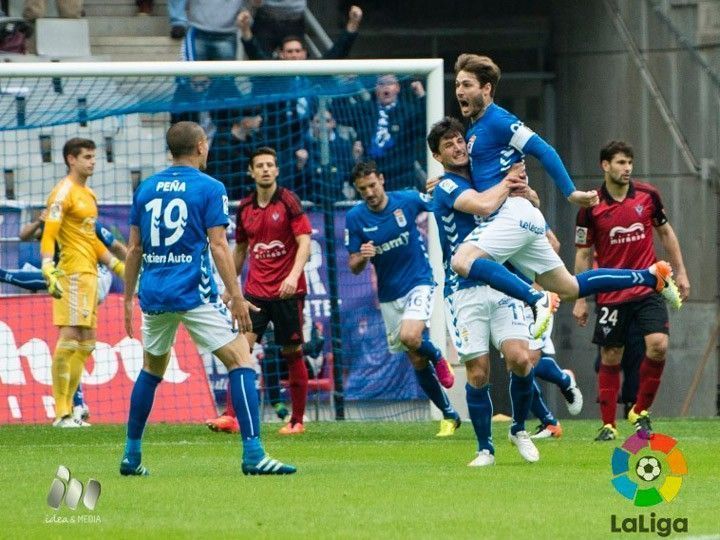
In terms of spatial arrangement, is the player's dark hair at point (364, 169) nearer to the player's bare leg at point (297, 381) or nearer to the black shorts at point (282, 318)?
the black shorts at point (282, 318)

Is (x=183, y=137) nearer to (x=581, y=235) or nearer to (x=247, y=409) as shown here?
(x=247, y=409)

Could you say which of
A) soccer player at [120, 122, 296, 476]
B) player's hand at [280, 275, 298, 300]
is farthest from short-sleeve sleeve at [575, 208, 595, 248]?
soccer player at [120, 122, 296, 476]

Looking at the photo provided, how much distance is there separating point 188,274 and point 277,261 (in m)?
4.45

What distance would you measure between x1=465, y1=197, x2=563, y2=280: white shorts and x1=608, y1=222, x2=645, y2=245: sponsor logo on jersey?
2.87m

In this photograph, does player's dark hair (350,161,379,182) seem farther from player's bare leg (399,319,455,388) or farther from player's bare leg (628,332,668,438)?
player's bare leg (628,332,668,438)

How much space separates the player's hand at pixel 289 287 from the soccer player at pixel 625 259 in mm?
2227

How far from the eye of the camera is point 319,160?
54.5ft

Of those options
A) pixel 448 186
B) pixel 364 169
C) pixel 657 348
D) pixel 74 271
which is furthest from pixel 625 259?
pixel 74 271

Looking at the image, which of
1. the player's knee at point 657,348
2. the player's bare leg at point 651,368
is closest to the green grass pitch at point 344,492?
the player's bare leg at point 651,368

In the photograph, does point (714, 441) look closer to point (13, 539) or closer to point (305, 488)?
point (305, 488)

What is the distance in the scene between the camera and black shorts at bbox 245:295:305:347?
13.6 metres

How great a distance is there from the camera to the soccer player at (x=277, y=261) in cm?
1354

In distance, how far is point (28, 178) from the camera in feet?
55.2

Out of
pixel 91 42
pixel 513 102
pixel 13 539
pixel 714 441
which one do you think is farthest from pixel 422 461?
pixel 513 102
